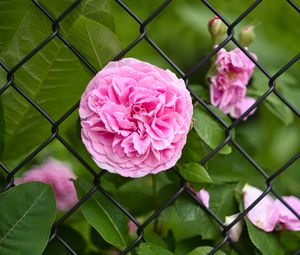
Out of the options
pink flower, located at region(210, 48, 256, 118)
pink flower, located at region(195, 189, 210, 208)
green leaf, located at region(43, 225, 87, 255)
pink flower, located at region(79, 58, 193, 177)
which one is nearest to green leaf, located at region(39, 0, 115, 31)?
pink flower, located at region(79, 58, 193, 177)

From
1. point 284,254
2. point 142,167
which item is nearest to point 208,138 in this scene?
point 142,167

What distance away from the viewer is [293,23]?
9.99 ft

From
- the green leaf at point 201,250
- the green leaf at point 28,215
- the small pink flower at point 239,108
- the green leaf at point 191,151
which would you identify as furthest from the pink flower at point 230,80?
the green leaf at point 28,215

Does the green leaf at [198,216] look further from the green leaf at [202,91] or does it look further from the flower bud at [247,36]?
the flower bud at [247,36]

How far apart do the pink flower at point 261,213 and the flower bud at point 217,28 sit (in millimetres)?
290

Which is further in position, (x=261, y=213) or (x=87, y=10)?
(x=261, y=213)

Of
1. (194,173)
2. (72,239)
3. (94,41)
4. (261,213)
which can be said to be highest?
(94,41)

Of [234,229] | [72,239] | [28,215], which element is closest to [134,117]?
→ [28,215]

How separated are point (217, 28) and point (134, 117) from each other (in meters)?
0.31

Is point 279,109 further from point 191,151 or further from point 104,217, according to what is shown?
point 104,217

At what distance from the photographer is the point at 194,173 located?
139cm

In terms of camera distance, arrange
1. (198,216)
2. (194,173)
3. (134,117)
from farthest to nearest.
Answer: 1. (198,216)
2. (194,173)
3. (134,117)

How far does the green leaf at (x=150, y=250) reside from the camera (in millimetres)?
1388

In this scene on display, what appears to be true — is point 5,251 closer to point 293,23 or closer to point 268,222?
point 268,222
